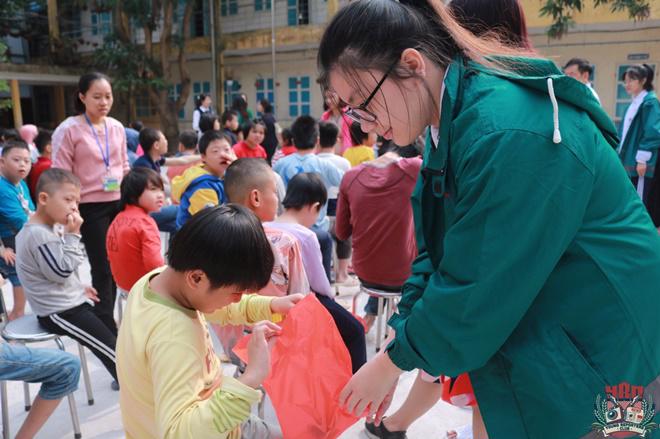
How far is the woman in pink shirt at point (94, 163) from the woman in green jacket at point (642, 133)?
4226 mm

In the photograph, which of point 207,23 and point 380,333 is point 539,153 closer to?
point 380,333

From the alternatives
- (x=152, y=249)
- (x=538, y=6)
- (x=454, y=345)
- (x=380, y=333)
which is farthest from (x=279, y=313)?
(x=538, y=6)

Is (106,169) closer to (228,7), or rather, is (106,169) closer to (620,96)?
(620,96)

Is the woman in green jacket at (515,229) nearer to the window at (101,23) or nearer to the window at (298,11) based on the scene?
the window at (298,11)

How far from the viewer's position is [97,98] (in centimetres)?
318

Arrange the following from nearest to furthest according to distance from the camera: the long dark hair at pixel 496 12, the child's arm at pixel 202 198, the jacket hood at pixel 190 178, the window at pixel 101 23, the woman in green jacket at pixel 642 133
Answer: the long dark hair at pixel 496 12 < the child's arm at pixel 202 198 < the jacket hood at pixel 190 178 < the woman in green jacket at pixel 642 133 < the window at pixel 101 23

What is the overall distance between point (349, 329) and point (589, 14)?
1126 centimetres

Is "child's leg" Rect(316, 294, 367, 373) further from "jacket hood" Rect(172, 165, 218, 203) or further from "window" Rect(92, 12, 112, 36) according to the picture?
"window" Rect(92, 12, 112, 36)

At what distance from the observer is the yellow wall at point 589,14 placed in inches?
411

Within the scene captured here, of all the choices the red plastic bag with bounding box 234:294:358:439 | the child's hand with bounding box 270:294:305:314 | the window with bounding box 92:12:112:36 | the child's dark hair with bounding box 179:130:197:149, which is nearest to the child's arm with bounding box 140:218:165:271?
the child's hand with bounding box 270:294:305:314

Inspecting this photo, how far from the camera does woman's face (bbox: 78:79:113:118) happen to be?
3168mm

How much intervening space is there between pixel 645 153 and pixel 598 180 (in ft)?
14.2

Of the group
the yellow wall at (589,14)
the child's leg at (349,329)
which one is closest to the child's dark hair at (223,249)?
the child's leg at (349,329)

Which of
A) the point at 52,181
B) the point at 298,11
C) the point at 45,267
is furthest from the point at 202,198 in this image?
the point at 298,11
